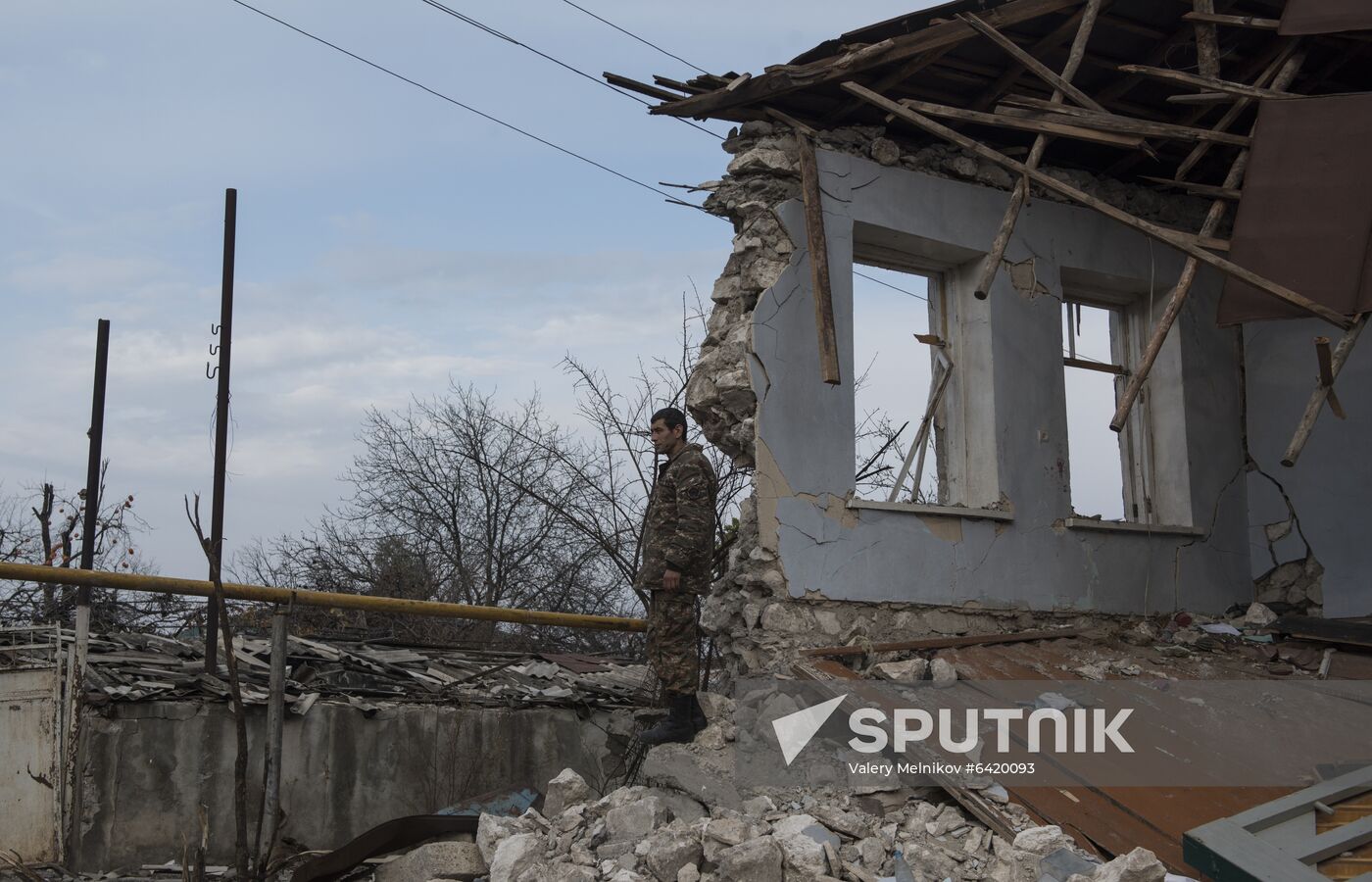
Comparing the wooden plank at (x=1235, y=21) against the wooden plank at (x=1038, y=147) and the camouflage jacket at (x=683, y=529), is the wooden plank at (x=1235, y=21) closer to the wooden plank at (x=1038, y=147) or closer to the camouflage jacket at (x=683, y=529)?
the wooden plank at (x=1038, y=147)

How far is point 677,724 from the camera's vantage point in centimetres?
565

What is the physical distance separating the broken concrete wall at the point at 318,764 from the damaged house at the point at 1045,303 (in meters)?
1.21

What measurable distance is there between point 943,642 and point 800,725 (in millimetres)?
1399

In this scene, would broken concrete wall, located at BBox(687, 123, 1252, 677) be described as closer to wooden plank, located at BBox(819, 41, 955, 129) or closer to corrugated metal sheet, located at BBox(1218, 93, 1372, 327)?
wooden plank, located at BBox(819, 41, 955, 129)

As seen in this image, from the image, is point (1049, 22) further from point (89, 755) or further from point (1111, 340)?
point (89, 755)

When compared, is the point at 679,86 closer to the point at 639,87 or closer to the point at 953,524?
the point at 639,87

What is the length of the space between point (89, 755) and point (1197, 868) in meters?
4.69

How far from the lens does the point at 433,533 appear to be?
729 inches

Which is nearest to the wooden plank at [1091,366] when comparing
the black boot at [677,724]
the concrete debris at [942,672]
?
the concrete debris at [942,672]

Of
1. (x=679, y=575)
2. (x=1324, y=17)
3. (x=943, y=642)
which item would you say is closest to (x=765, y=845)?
(x=679, y=575)

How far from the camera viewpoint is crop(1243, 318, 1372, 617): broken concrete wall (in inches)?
315

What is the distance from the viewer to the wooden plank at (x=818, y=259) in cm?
668

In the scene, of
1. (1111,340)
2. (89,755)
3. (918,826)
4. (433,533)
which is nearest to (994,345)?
(1111,340)

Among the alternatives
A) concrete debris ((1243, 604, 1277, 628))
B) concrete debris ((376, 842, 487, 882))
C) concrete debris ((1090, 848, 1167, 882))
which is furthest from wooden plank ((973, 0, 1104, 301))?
concrete debris ((376, 842, 487, 882))
